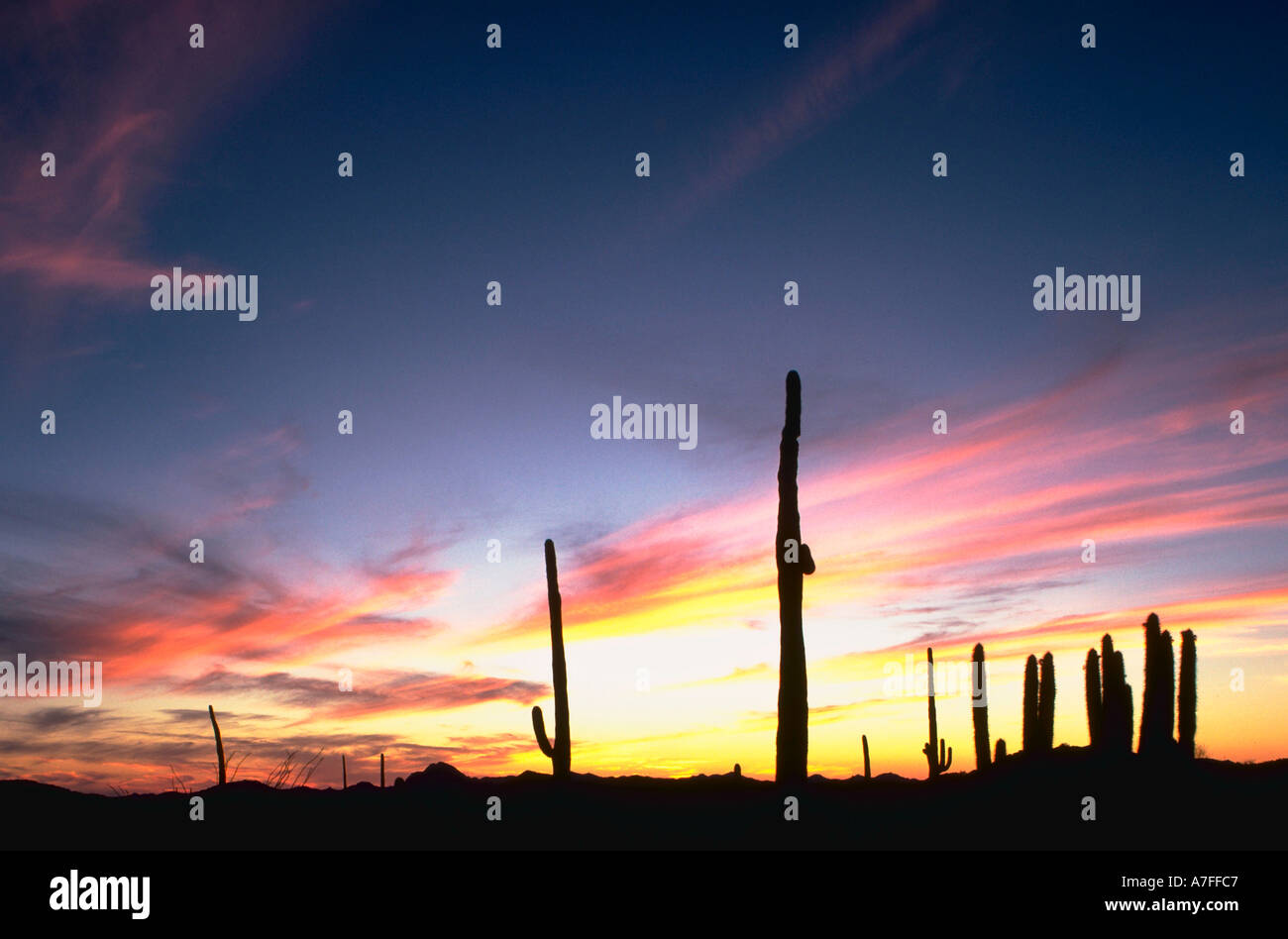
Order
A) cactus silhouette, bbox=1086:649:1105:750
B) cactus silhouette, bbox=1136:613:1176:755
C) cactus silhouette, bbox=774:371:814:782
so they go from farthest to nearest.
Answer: cactus silhouette, bbox=1086:649:1105:750 < cactus silhouette, bbox=1136:613:1176:755 < cactus silhouette, bbox=774:371:814:782

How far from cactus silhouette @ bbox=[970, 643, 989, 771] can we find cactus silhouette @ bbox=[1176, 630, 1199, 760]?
608cm

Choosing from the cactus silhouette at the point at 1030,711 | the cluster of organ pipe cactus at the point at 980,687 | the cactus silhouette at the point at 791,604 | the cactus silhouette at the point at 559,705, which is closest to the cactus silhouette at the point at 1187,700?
the cluster of organ pipe cactus at the point at 980,687

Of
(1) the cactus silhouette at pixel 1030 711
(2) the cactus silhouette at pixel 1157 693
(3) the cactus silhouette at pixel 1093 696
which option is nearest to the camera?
(2) the cactus silhouette at pixel 1157 693

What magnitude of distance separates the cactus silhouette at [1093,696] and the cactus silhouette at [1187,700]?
189 centimetres

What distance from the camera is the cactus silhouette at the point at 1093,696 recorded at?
2634cm

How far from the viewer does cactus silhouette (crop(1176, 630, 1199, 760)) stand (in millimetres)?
25688

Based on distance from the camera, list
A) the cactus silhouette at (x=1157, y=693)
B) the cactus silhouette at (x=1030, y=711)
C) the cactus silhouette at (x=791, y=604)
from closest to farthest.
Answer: the cactus silhouette at (x=791, y=604)
the cactus silhouette at (x=1157, y=693)
the cactus silhouette at (x=1030, y=711)

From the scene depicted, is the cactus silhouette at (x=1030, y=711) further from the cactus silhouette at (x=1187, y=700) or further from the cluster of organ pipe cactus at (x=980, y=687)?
the cactus silhouette at (x=1187, y=700)

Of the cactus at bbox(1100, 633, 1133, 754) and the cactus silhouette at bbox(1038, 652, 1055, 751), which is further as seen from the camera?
the cactus silhouette at bbox(1038, 652, 1055, 751)

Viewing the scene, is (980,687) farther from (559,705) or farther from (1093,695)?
(559,705)

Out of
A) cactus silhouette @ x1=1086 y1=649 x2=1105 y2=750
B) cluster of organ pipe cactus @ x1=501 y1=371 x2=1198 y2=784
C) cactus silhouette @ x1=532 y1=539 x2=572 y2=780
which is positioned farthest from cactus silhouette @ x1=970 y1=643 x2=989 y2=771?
cactus silhouette @ x1=532 y1=539 x2=572 y2=780

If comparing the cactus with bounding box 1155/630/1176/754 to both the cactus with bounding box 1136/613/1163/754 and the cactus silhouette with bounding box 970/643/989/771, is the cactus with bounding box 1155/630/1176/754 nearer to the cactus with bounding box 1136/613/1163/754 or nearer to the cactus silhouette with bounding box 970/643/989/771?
the cactus with bounding box 1136/613/1163/754
